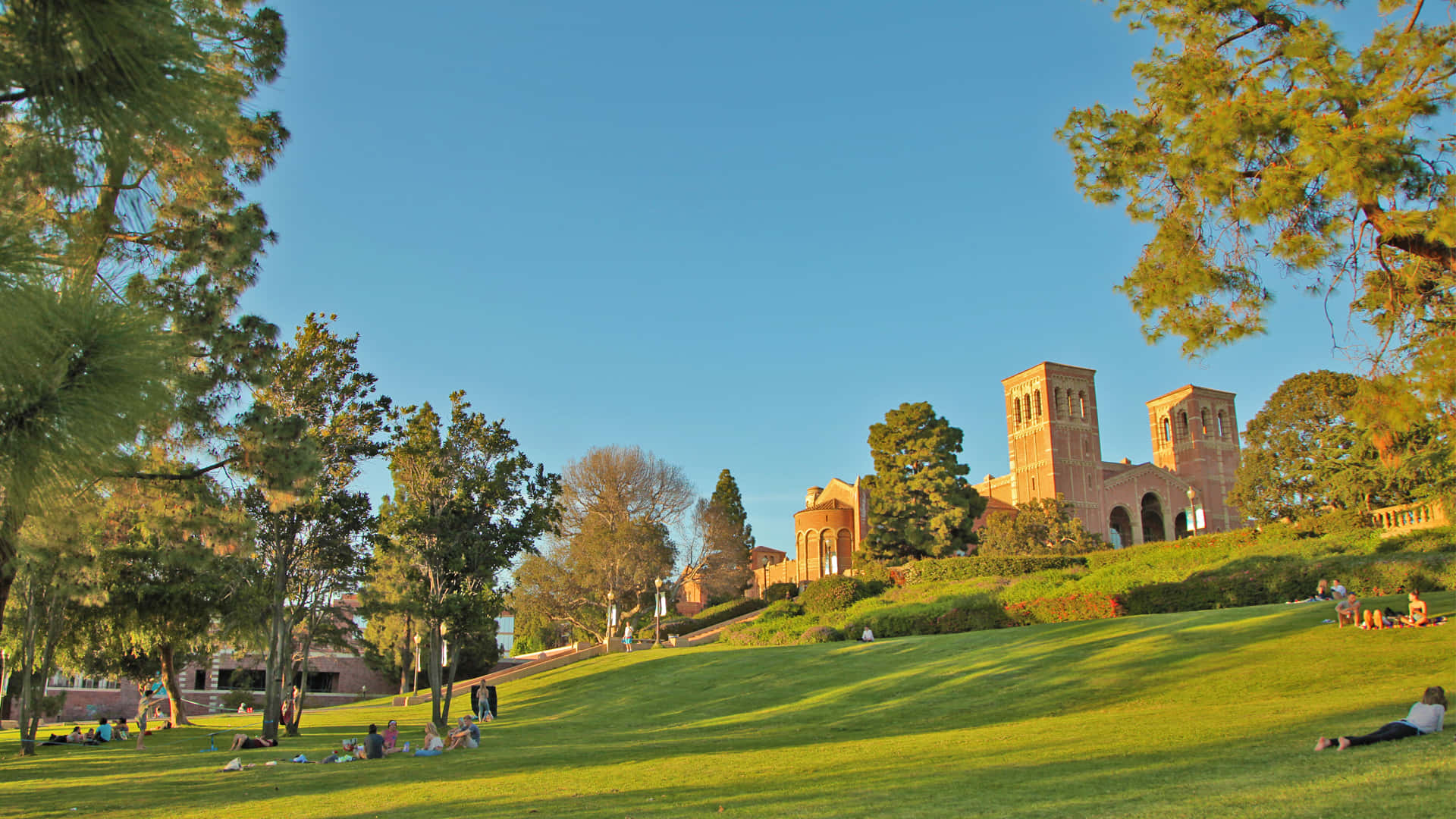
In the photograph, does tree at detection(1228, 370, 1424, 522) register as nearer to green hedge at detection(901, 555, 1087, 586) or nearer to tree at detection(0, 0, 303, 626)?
green hedge at detection(901, 555, 1087, 586)

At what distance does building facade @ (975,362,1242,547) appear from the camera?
7238 cm

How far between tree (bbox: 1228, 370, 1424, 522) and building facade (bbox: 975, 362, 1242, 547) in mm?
26230

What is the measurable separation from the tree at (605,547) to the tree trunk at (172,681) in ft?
50.4

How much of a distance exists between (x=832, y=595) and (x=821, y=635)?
673cm

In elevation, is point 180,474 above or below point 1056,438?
below

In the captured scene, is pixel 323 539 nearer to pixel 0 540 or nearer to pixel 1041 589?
pixel 0 540

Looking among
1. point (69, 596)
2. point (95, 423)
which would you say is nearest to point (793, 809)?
point (95, 423)

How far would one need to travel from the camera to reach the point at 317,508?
19.5 metres

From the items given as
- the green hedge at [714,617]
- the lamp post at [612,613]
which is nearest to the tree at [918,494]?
the green hedge at [714,617]

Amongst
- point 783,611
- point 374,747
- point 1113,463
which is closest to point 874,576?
point 783,611

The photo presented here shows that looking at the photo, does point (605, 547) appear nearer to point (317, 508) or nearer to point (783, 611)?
point (783, 611)

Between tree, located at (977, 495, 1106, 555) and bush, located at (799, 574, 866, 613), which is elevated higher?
tree, located at (977, 495, 1106, 555)

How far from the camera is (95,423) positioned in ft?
16.0

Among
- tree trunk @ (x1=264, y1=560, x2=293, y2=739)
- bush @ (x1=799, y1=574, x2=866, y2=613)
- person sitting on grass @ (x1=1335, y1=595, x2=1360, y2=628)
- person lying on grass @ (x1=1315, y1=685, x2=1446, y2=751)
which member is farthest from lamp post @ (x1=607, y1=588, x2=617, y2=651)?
person lying on grass @ (x1=1315, y1=685, x2=1446, y2=751)
